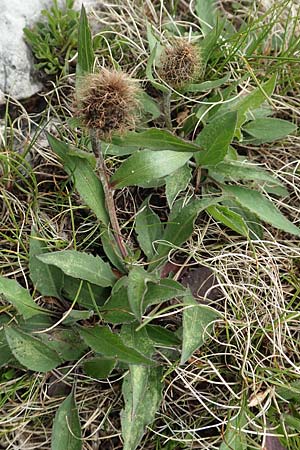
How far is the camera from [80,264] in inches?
59.8

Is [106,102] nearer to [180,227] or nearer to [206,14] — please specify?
[180,227]

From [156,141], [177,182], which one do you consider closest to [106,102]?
[156,141]

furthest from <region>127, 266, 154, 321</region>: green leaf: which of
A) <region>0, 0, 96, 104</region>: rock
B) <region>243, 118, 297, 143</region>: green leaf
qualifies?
<region>0, 0, 96, 104</region>: rock

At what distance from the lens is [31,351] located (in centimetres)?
148

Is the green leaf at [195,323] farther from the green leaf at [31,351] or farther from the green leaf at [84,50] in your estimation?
the green leaf at [84,50]

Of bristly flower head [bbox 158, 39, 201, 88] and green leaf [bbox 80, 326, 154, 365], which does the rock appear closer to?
bristly flower head [bbox 158, 39, 201, 88]

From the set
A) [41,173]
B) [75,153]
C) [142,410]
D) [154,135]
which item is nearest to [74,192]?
[41,173]

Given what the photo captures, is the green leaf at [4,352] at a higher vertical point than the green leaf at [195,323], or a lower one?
higher

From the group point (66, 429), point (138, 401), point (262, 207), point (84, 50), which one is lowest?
point (66, 429)

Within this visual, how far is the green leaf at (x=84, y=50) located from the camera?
1568mm

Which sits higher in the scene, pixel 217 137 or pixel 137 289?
pixel 217 137

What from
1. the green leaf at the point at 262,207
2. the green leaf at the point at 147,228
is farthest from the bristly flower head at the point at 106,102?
the green leaf at the point at 262,207

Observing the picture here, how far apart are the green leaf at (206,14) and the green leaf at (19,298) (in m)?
1.04

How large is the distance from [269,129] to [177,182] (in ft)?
1.26
